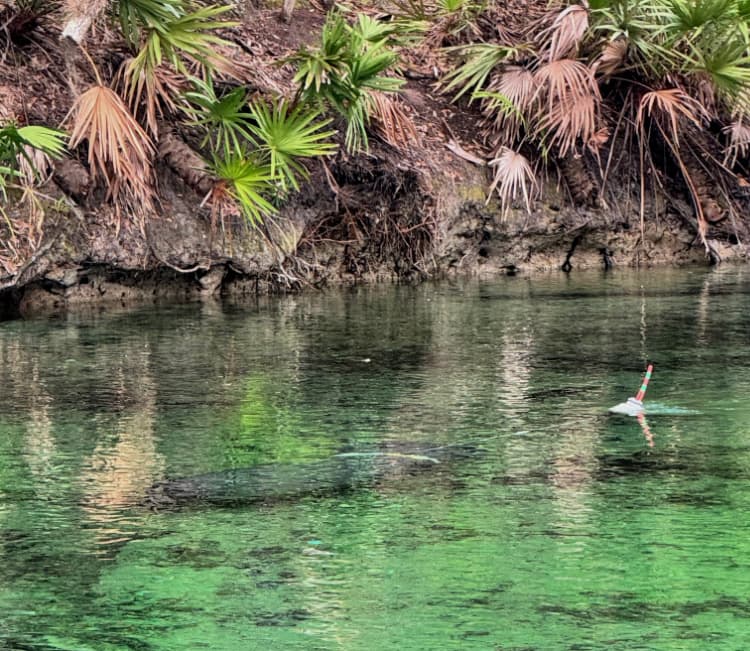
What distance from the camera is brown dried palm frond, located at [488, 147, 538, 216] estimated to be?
1364 cm

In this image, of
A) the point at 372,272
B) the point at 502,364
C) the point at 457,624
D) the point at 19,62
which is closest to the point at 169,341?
the point at 502,364

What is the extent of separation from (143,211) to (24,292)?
1.13 m

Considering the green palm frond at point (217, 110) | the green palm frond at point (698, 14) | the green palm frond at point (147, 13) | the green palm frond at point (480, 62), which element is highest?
the green palm frond at point (698, 14)

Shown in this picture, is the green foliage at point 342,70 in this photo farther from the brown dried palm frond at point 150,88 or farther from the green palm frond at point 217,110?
the brown dried palm frond at point 150,88

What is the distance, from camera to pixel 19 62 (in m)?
11.4

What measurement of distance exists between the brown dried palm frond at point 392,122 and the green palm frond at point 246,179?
2078 mm

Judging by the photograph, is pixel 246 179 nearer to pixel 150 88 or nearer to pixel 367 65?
pixel 150 88

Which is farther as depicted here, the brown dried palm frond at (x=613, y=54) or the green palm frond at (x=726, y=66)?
the brown dried palm frond at (x=613, y=54)

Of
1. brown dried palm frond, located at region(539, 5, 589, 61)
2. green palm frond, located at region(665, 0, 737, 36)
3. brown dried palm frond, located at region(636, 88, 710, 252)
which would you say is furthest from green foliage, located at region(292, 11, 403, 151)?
brown dried palm frond, located at region(636, 88, 710, 252)

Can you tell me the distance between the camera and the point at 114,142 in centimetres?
1041

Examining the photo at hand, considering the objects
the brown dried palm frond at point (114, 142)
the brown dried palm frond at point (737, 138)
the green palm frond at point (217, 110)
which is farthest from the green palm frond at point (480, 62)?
the brown dried palm frond at point (114, 142)

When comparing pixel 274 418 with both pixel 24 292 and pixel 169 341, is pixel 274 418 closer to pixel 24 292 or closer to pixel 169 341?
pixel 169 341

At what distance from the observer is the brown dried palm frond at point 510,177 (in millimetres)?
13641

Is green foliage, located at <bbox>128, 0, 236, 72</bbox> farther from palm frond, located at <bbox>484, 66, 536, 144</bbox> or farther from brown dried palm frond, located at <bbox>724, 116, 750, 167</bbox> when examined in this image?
brown dried palm frond, located at <bbox>724, 116, 750, 167</bbox>
